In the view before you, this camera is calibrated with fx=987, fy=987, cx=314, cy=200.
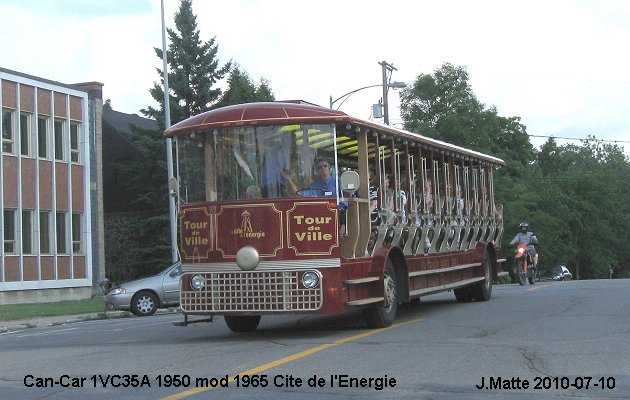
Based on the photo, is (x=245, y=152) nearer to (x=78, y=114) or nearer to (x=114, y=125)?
(x=78, y=114)

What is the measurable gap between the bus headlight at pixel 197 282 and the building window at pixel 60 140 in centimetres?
2491

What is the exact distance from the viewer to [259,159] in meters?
13.4

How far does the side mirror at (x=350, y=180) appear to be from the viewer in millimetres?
12883

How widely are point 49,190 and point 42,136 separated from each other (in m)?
2.00

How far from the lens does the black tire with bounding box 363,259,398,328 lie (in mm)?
14141

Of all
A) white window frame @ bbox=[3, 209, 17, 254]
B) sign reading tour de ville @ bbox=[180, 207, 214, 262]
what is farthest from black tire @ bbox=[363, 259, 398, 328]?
white window frame @ bbox=[3, 209, 17, 254]

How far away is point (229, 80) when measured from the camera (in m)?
49.5

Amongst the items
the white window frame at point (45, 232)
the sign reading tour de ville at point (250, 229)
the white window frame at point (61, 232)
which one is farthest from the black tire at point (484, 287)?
the white window frame at point (61, 232)

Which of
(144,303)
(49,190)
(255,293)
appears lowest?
(144,303)

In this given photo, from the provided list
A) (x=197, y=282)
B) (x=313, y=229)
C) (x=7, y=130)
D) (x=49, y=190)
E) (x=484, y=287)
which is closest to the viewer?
(x=313, y=229)

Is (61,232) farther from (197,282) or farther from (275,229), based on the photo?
(275,229)

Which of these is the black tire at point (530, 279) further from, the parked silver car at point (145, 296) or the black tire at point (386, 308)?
the black tire at point (386, 308)

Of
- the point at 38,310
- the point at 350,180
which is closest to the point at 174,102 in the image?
the point at 38,310

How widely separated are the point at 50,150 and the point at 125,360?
2623 cm
